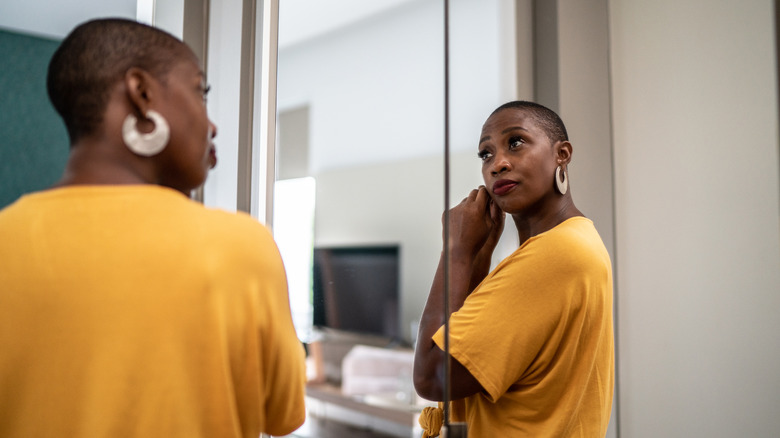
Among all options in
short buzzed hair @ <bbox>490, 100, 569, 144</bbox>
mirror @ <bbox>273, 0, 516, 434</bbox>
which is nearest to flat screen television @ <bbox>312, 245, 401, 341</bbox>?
mirror @ <bbox>273, 0, 516, 434</bbox>

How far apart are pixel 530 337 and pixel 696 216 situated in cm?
68

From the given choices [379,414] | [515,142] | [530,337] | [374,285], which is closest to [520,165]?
[515,142]

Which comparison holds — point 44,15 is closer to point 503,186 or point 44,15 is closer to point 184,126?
point 184,126

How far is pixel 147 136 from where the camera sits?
51cm

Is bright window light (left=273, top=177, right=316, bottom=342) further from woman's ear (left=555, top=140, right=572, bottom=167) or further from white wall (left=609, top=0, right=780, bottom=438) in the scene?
white wall (left=609, top=0, right=780, bottom=438)

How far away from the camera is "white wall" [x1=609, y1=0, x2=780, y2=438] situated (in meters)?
1.10

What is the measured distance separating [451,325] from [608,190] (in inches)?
29.0

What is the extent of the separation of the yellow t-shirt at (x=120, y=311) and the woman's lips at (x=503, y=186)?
466 millimetres

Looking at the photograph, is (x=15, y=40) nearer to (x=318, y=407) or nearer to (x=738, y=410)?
(x=318, y=407)

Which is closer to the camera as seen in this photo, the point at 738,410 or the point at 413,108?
the point at 738,410

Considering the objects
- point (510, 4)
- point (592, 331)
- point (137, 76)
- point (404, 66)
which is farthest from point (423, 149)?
point (137, 76)

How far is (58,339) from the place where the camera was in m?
0.47

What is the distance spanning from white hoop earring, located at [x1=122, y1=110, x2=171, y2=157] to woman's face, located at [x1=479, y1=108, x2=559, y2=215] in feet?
1.63

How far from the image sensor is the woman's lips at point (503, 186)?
0.86m
